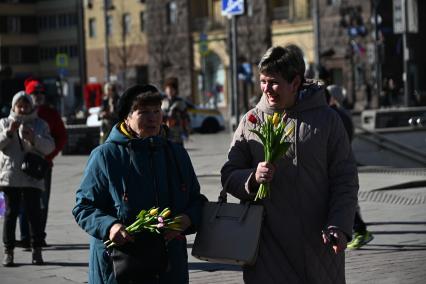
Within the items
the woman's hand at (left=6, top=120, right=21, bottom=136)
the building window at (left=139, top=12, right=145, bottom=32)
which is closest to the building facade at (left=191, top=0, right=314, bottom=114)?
the building window at (left=139, top=12, right=145, bottom=32)

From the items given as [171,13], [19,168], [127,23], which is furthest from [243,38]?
[19,168]

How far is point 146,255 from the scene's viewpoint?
5441 mm

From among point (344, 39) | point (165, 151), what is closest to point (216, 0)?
point (344, 39)

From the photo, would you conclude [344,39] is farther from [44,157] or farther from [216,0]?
[44,157]

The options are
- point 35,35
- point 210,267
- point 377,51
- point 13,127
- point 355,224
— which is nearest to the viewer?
point 210,267

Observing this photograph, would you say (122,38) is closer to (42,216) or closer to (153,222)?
(42,216)

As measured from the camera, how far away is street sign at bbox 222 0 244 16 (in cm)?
2050

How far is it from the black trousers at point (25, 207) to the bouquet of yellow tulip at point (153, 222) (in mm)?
5716

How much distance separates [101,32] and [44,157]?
2972 inches

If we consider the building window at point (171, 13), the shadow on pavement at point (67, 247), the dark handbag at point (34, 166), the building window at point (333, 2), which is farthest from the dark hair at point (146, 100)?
the building window at point (171, 13)

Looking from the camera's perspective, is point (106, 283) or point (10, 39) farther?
point (10, 39)

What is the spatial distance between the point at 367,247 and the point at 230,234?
6394mm

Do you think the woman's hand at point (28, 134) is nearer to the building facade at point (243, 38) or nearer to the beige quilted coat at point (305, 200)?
the beige quilted coat at point (305, 200)

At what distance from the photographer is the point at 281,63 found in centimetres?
545
